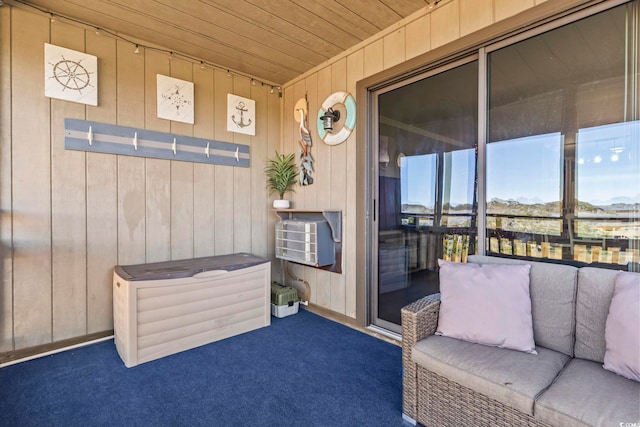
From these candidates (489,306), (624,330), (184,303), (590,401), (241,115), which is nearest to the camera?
(590,401)

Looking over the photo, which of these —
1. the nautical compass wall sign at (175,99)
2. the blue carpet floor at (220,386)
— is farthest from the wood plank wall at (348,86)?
the nautical compass wall sign at (175,99)

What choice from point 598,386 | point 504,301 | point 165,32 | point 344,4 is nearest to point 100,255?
point 165,32

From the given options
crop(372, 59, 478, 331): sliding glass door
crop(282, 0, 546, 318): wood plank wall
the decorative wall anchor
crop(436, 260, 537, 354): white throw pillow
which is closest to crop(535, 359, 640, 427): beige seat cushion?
crop(436, 260, 537, 354): white throw pillow

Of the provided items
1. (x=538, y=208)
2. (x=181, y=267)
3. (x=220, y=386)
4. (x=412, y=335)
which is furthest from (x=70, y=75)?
(x=538, y=208)

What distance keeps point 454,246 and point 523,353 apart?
961 mm

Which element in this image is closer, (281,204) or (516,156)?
(516,156)

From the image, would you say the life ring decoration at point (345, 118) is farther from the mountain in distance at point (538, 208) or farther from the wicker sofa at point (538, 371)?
the wicker sofa at point (538, 371)

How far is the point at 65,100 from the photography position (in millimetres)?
2443

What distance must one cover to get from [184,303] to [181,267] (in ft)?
1.06

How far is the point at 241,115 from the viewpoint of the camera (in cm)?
342

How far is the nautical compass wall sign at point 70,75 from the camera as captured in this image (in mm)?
2369

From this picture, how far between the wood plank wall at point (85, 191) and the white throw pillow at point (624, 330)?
3040 mm

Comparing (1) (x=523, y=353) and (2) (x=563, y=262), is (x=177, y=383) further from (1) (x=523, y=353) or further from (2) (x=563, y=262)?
(2) (x=563, y=262)

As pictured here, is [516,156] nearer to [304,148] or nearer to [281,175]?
[304,148]
